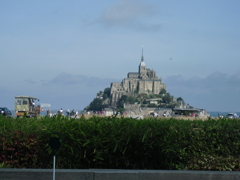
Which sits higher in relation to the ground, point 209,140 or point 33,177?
point 209,140

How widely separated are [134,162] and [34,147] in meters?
2.05

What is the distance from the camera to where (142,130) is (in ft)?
28.2

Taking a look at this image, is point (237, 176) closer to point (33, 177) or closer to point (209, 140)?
point (209, 140)

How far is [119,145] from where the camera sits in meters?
8.41

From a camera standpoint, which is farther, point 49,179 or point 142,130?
point 142,130

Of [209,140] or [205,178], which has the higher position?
[209,140]

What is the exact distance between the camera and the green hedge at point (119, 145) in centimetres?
841

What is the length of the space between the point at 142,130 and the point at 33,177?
2421 mm

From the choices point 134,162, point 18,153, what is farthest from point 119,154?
point 18,153

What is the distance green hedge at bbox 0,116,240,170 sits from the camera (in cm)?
841

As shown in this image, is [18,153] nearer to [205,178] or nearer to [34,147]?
[34,147]

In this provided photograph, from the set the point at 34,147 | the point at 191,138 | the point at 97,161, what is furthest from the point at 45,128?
the point at 191,138

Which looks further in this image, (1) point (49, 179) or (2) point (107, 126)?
(2) point (107, 126)

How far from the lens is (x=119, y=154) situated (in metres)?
8.51
